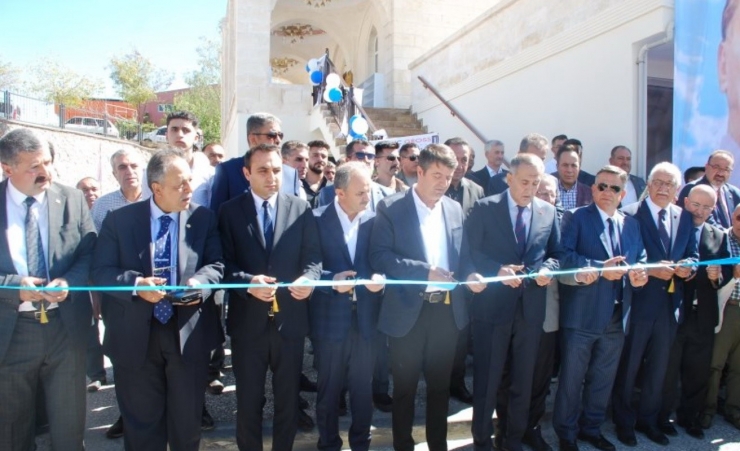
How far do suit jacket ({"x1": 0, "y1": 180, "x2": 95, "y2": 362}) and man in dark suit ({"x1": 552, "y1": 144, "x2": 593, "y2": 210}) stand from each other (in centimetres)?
410

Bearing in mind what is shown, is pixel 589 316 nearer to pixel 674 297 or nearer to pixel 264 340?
pixel 674 297

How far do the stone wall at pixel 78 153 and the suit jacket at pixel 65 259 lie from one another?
16.8 m

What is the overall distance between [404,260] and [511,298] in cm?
80

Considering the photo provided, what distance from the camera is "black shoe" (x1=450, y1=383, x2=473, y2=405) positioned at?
15.5ft

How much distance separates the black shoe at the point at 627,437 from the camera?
162 inches

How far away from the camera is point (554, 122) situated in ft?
29.1

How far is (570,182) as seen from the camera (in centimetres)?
533

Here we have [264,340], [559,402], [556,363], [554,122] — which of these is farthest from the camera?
[554,122]

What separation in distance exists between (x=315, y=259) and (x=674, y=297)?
2.77m

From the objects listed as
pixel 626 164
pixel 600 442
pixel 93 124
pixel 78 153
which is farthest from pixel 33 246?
pixel 93 124

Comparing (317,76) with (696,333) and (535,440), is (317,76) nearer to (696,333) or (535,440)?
(696,333)

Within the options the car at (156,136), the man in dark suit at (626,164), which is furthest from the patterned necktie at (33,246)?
the car at (156,136)

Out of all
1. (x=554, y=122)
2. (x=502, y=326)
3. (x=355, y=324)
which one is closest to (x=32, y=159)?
(x=355, y=324)

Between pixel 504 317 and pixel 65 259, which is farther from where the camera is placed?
pixel 504 317
